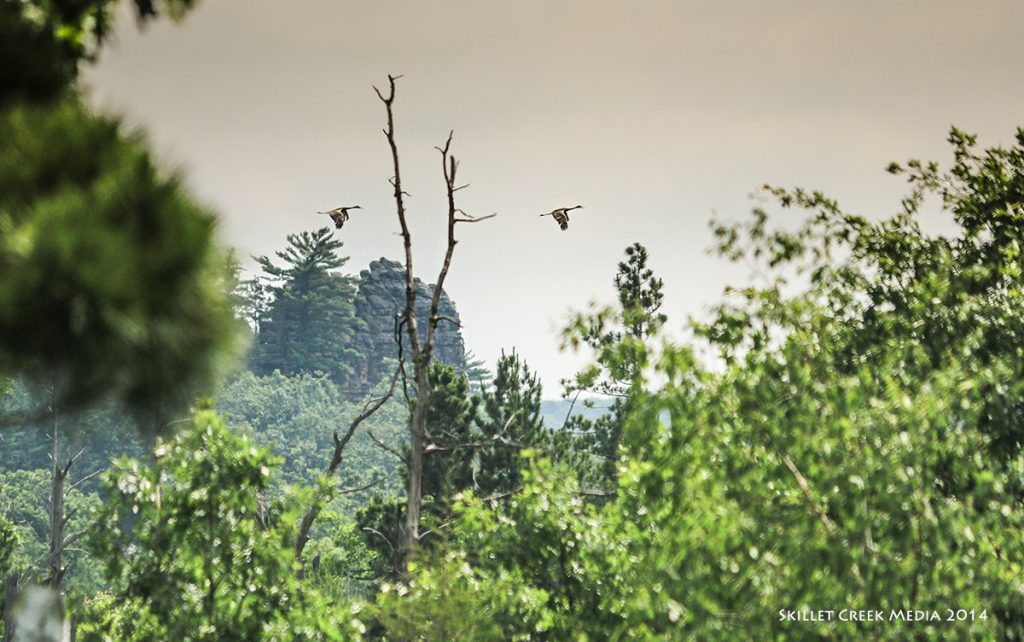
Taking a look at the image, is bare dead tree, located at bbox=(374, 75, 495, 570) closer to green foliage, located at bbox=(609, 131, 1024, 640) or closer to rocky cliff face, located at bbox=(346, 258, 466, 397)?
green foliage, located at bbox=(609, 131, 1024, 640)

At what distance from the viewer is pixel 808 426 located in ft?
18.9

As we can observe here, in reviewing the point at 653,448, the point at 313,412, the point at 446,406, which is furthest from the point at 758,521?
the point at 313,412

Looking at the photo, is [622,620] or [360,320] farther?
[360,320]

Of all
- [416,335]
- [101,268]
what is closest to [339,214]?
[416,335]

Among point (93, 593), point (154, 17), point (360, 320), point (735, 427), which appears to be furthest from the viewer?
point (360, 320)

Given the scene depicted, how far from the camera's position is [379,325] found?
95875 mm

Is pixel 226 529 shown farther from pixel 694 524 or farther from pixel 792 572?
pixel 792 572

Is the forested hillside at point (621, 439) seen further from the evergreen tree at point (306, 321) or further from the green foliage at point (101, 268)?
the evergreen tree at point (306, 321)

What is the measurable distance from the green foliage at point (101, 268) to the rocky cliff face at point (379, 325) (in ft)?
285

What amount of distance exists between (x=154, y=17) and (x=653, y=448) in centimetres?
436

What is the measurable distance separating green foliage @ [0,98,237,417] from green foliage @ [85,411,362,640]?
4.74 m

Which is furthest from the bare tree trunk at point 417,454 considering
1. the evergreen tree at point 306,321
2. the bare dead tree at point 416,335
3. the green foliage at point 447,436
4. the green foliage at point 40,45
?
the evergreen tree at point 306,321

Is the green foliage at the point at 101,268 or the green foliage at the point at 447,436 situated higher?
the green foliage at the point at 447,436

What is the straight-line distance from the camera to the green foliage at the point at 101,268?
2.48m
